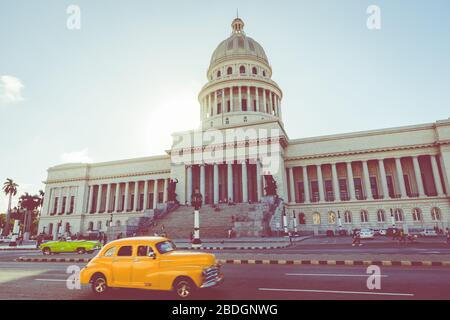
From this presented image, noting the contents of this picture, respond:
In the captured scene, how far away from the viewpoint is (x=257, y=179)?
48125 millimetres

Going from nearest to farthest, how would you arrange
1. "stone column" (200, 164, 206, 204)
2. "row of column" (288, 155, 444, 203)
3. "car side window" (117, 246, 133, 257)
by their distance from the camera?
"car side window" (117, 246, 133, 257) < "row of column" (288, 155, 444, 203) < "stone column" (200, 164, 206, 204)

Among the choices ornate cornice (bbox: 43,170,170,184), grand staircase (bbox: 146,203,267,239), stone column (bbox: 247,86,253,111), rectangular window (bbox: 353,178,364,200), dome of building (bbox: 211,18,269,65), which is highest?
dome of building (bbox: 211,18,269,65)

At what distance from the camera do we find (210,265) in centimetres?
750

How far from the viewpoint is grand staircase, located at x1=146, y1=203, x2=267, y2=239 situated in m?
34.2

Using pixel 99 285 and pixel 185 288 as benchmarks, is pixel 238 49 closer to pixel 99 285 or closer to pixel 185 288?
pixel 99 285

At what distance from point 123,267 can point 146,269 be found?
775 millimetres

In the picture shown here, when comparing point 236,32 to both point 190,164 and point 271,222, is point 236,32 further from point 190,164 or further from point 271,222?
point 271,222

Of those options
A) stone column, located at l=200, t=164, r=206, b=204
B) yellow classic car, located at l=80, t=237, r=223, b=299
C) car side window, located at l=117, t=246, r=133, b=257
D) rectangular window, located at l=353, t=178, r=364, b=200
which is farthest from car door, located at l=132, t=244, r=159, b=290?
rectangular window, located at l=353, t=178, r=364, b=200

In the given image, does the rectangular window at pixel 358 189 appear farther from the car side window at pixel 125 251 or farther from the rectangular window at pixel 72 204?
the rectangular window at pixel 72 204

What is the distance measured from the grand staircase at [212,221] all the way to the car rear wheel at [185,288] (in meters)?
25.7

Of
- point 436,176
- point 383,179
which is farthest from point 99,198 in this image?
point 436,176

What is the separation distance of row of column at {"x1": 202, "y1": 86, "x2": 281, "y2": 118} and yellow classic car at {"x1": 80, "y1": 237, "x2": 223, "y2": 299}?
181 ft

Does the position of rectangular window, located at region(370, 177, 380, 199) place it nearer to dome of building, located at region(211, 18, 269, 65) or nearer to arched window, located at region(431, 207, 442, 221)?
arched window, located at region(431, 207, 442, 221)
